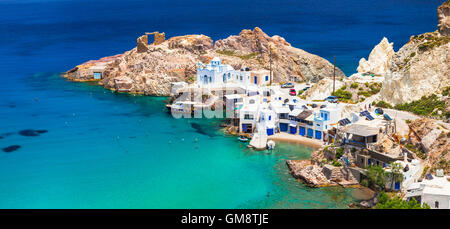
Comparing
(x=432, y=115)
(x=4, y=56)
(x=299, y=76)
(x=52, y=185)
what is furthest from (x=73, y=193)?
(x=4, y=56)

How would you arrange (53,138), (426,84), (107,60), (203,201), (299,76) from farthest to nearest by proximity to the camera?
(107,60)
(299,76)
(53,138)
(426,84)
(203,201)

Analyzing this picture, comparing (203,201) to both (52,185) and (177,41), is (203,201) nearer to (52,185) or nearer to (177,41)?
(52,185)

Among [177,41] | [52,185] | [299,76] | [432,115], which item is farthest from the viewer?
[177,41]

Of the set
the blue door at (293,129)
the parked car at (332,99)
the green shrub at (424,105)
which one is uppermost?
the parked car at (332,99)

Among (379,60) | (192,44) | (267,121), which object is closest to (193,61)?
(192,44)

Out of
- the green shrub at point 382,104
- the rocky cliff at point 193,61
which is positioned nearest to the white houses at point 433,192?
the green shrub at point 382,104

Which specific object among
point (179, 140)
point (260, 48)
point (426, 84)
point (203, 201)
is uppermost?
point (260, 48)

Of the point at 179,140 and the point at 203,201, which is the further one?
the point at 179,140

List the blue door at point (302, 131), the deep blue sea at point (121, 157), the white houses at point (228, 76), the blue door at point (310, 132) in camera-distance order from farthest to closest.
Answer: the white houses at point (228, 76) < the blue door at point (302, 131) < the blue door at point (310, 132) < the deep blue sea at point (121, 157)

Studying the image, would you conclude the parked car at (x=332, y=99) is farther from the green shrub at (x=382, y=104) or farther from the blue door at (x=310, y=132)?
the blue door at (x=310, y=132)
